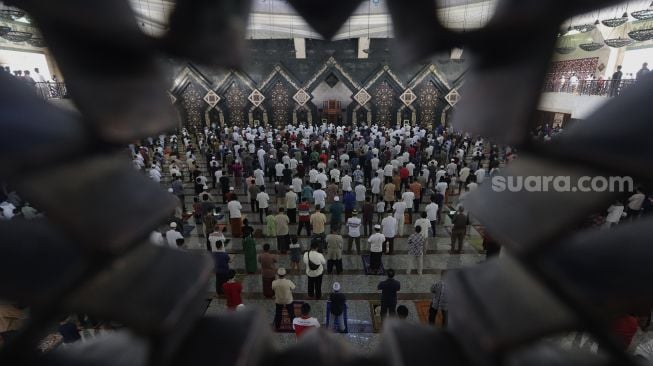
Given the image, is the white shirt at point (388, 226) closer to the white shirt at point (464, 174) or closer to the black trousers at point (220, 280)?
the black trousers at point (220, 280)

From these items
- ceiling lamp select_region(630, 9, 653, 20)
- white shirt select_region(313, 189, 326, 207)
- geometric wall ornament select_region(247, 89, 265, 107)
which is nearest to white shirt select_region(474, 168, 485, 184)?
white shirt select_region(313, 189, 326, 207)

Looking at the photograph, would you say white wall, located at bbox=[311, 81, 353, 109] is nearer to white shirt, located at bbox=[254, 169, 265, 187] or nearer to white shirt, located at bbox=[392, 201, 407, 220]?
white shirt, located at bbox=[254, 169, 265, 187]

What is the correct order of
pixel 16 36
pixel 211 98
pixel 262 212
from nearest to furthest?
pixel 262 212 → pixel 16 36 → pixel 211 98

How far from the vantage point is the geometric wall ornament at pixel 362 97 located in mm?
22489

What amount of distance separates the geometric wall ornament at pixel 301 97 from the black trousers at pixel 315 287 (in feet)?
59.4

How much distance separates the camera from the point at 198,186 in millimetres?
9398

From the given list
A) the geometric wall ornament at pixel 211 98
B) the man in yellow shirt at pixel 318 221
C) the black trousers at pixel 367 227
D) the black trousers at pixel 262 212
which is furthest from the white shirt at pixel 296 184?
the geometric wall ornament at pixel 211 98

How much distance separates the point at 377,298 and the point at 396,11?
5.81 meters

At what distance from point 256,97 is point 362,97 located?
22.7 ft

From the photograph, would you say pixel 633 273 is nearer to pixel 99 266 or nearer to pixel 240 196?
pixel 99 266

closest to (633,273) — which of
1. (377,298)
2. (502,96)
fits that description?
(502,96)

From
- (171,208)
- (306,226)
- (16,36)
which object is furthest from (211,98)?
(171,208)

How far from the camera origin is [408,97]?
885 inches

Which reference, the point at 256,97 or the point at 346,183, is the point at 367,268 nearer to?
the point at 346,183
